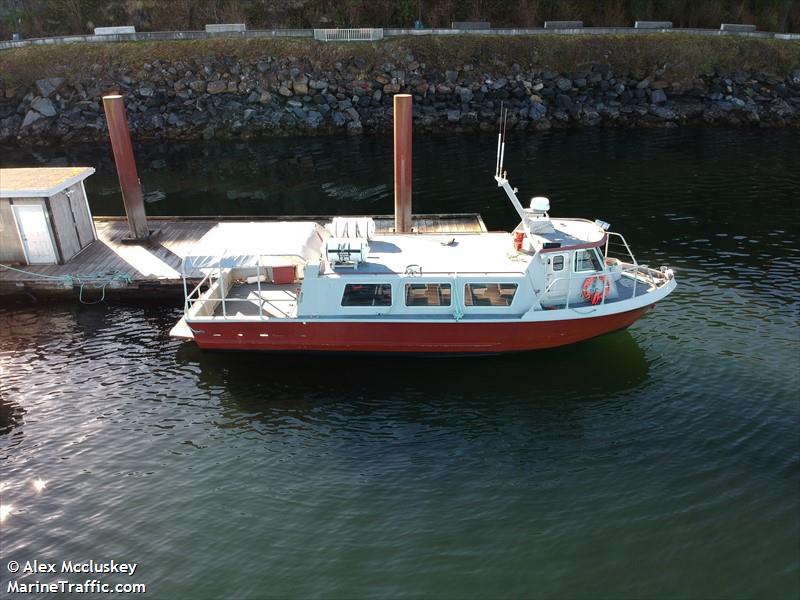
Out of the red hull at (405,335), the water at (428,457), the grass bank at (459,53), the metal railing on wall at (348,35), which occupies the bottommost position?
the water at (428,457)

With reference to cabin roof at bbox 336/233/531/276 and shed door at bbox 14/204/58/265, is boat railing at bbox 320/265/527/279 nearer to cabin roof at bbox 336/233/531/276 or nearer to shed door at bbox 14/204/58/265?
cabin roof at bbox 336/233/531/276

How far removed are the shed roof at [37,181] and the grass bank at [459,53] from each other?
26016mm

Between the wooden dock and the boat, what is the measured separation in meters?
4.70

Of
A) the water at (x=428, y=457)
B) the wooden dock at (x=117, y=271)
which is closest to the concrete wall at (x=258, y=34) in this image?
the wooden dock at (x=117, y=271)

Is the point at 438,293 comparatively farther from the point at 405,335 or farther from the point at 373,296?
the point at 373,296

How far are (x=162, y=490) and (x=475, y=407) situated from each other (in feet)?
28.9

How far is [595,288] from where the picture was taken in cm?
2000

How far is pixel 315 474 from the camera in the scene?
1590 cm

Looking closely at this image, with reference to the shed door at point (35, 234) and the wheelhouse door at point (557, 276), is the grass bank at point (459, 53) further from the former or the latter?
the wheelhouse door at point (557, 276)

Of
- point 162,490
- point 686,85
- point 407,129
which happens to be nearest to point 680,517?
point 162,490

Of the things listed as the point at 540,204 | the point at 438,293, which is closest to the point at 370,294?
the point at 438,293

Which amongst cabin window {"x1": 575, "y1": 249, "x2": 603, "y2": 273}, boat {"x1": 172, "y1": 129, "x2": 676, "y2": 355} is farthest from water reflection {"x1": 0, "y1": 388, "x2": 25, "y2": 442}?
cabin window {"x1": 575, "y1": 249, "x2": 603, "y2": 273}

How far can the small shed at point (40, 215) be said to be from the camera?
23891mm

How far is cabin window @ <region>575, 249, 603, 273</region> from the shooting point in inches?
777
